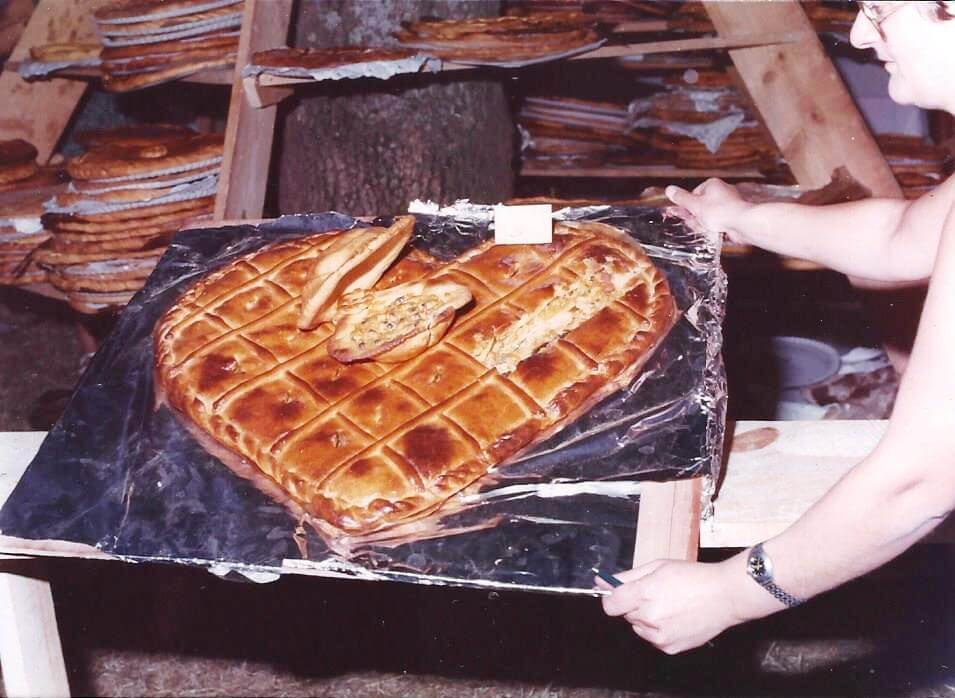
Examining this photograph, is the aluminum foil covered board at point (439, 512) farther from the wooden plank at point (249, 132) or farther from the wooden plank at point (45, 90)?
the wooden plank at point (45, 90)

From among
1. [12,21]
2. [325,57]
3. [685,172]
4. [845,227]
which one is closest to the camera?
[845,227]

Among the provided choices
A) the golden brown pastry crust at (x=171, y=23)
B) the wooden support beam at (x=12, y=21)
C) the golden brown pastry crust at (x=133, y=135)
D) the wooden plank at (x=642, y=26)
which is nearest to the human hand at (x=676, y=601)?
the golden brown pastry crust at (x=171, y=23)

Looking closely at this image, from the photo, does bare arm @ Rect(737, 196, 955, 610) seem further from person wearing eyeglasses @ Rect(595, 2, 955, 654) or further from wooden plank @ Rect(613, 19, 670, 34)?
wooden plank @ Rect(613, 19, 670, 34)

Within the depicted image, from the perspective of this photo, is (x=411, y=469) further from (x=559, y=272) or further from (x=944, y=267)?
(x=944, y=267)

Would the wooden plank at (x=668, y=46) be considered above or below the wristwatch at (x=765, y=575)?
above

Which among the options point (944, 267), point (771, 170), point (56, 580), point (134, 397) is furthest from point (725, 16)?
point (56, 580)

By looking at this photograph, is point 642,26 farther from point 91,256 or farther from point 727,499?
point 727,499

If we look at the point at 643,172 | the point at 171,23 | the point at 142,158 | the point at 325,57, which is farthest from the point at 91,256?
the point at 643,172

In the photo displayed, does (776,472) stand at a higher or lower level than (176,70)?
lower
